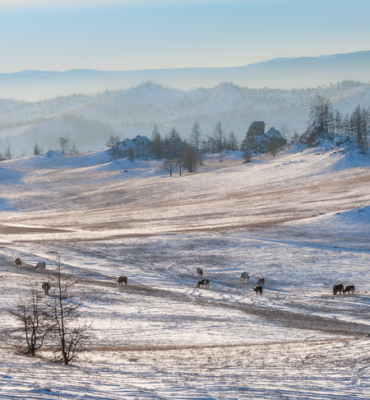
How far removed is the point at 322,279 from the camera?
37.8m

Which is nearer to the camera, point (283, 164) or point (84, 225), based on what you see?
point (84, 225)

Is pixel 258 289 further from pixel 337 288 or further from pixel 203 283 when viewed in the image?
pixel 337 288

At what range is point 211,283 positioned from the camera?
126 feet

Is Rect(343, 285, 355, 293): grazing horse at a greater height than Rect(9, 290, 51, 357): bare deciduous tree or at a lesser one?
lesser

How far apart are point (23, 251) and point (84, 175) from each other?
7934cm

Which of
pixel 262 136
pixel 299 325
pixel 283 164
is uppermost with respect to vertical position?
pixel 262 136

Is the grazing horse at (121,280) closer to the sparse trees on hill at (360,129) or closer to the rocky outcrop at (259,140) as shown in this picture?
the sparse trees on hill at (360,129)

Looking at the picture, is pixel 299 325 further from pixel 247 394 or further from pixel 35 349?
pixel 35 349

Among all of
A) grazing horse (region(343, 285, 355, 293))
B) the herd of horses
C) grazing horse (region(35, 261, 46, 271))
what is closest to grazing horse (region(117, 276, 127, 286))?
the herd of horses

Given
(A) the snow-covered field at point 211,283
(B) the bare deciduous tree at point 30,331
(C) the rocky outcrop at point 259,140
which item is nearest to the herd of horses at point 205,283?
(A) the snow-covered field at point 211,283

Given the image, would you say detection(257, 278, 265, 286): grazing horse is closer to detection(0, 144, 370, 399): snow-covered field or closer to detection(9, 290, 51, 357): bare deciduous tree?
detection(0, 144, 370, 399): snow-covered field

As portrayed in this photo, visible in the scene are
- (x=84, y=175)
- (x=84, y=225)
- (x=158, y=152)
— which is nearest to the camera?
(x=84, y=225)

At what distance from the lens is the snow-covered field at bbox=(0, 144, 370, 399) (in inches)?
687

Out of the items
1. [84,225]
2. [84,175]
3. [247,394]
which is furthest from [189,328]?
[84,175]
